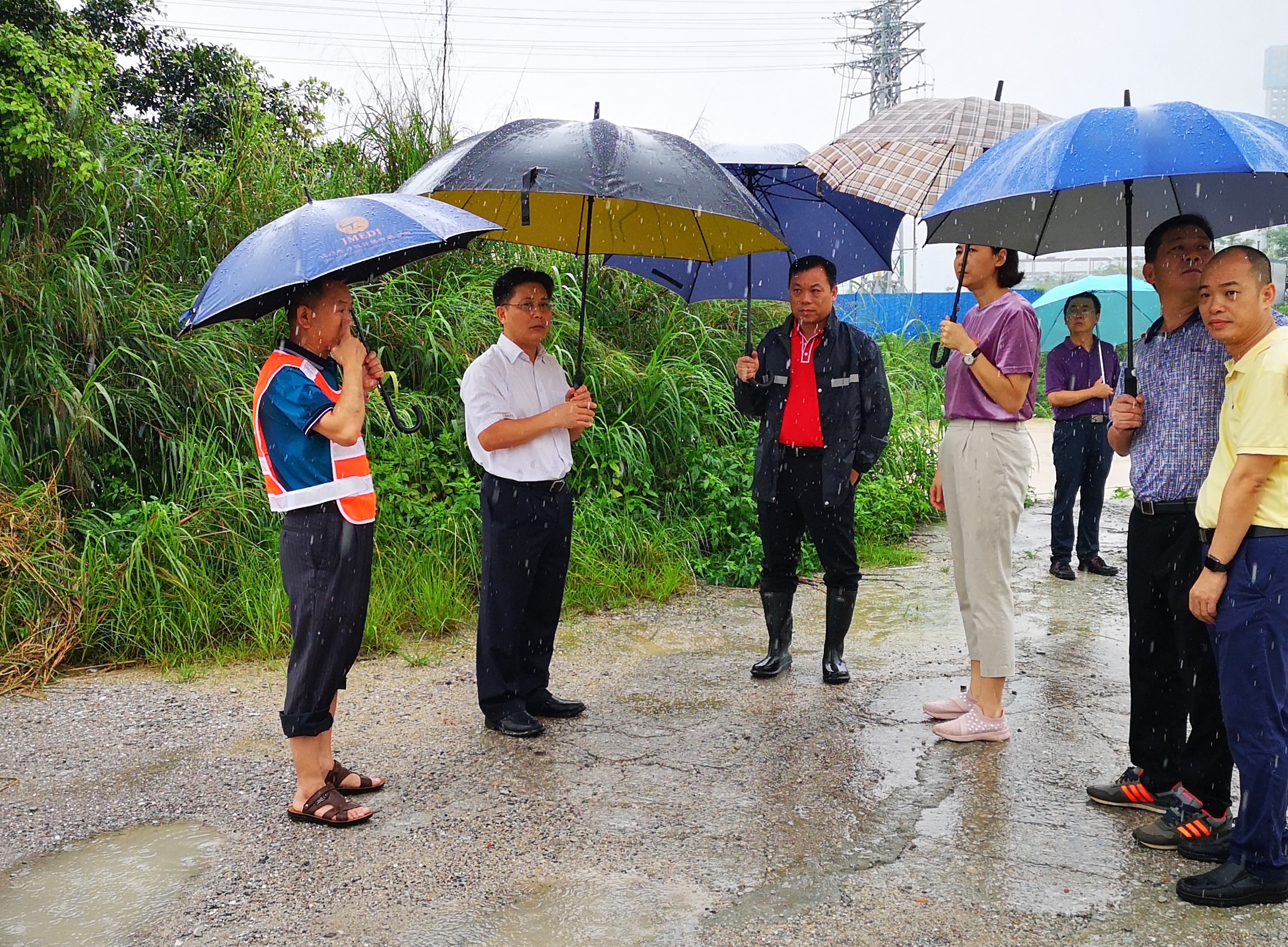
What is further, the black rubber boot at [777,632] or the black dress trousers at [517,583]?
the black rubber boot at [777,632]

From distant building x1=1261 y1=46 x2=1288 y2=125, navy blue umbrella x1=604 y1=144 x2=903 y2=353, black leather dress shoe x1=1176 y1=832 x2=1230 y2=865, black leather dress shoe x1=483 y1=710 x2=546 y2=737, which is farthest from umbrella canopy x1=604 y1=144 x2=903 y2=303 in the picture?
distant building x1=1261 y1=46 x2=1288 y2=125

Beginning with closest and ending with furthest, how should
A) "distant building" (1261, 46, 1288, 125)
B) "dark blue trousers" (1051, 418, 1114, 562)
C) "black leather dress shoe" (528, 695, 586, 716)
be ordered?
"black leather dress shoe" (528, 695, 586, 716) → "dark blue trousers" (1051, 418, 1114, 562) → "distant building" (1261, 46, 1288, 125)

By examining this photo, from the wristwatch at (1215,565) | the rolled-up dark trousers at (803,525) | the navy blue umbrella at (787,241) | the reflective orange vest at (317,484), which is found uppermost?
the navy blue umbrella at (787,241)

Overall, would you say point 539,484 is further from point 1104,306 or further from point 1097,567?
point 1104,306

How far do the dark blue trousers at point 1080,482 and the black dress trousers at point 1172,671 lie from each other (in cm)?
381

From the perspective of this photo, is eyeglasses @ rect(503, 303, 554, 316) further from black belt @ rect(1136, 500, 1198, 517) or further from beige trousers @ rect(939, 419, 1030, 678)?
black belt @ rect(1136, 500, 1198, 517)

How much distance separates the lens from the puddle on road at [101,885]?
299 cm

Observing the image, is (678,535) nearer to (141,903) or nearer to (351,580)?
(351,580)

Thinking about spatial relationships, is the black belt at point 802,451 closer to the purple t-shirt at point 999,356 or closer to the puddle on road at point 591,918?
the purple t-shirt at point 999,356

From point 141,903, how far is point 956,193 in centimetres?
350

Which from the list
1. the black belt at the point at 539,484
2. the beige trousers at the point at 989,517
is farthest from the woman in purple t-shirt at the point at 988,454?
the black belt at the point at 539,484

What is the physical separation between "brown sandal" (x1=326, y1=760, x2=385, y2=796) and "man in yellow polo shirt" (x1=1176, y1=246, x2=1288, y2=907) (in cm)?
273

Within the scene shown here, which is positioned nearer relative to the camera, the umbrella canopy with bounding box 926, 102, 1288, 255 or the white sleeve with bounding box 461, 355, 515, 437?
the umbrella canopy with bounding box 926, 102, 1288, 255

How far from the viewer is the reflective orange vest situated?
3488mm
